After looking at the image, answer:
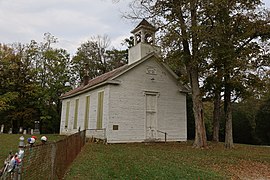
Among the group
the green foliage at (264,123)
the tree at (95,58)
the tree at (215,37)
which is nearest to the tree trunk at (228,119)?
the tree at (215,37)

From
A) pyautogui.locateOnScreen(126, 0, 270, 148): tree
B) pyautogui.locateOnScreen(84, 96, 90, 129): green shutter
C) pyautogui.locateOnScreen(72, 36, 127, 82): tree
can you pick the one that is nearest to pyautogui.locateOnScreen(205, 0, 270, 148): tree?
pyautogui.locateOnScreen(126, 0, 270, 148): tree

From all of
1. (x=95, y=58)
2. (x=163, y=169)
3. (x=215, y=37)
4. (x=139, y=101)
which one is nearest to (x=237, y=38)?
(x=215, y=37)

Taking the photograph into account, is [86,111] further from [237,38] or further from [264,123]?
[264,123]

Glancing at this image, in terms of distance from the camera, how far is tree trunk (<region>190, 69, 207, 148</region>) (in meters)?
14.9

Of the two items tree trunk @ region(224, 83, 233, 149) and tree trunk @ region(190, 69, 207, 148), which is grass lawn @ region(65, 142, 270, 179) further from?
tree trunk @ region(224, 83, 233, 149)

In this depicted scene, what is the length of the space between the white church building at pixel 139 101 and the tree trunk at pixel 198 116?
2765 millimetres

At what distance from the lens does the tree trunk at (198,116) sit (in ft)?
48.9

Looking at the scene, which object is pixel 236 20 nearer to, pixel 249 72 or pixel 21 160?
pixel 249 72

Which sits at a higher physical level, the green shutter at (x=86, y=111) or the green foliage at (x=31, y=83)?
the green foliage at (x=31, y=83)

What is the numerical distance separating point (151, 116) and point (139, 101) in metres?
1.47

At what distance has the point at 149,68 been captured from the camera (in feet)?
60.6

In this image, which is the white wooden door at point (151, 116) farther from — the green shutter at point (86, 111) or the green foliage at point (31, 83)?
the green foliage at point (31, 83)

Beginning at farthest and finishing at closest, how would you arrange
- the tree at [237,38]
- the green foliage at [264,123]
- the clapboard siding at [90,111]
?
the green foliage at [264,123] < the clapboard siding at [90,111] < the tree at [237,38]

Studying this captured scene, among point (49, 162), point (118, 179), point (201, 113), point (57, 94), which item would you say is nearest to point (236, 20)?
point (201, 113)
